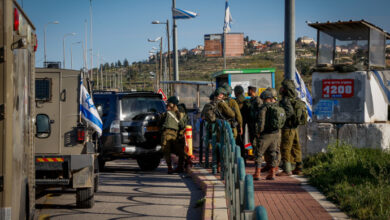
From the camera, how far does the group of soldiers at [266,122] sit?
36.6ft

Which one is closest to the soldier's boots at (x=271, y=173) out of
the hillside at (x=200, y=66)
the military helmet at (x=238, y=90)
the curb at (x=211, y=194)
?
the curb at (x=211, y=194)

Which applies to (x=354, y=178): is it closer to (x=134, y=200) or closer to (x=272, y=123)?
(x=272, y=123)

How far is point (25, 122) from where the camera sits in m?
6.33

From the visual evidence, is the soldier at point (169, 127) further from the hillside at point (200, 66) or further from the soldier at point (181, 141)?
the hillside at point (200, 66)

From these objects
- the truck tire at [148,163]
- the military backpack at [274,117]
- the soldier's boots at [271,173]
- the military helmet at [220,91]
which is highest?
the military helmet at [220,91]

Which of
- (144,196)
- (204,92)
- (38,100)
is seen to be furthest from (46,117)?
(204,92)

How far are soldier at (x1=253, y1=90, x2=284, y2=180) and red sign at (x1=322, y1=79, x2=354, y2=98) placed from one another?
2.18m

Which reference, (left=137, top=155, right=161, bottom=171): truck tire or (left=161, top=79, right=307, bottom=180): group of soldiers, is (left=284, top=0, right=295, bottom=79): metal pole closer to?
(left=161, top=79, right=307, bottom=180): group of soldiers

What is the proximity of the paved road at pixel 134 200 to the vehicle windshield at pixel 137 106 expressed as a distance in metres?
1.44

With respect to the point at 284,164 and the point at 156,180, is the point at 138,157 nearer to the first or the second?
the point at 156,180

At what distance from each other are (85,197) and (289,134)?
436 cm

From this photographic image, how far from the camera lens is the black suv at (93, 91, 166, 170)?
557 inches

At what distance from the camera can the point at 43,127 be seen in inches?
375

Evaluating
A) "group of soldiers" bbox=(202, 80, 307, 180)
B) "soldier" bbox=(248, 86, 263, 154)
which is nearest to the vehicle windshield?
"group of soldiers" bbox=(202, 80, 307, 180)
